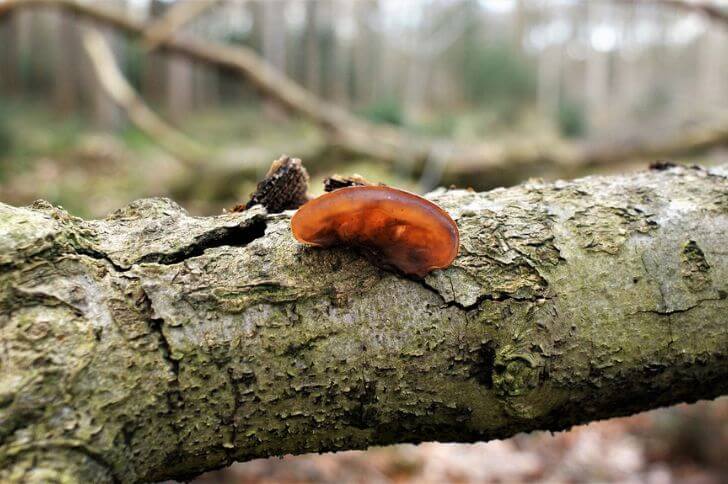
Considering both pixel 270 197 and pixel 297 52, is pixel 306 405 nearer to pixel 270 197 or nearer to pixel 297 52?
pixel 270 197

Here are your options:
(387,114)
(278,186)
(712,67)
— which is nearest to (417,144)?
(387,114)

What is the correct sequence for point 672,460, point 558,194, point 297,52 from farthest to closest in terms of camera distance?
point 297,52 → point 672,460 → point 558,194

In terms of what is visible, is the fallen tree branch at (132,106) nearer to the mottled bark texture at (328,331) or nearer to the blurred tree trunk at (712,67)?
the mottled bark texture at (328,331)

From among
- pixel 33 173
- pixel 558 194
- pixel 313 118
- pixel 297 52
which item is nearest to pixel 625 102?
pixel 297 52

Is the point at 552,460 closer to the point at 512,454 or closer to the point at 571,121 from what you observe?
the point at 512,454

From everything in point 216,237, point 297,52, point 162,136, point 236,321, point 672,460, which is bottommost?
point 672,460

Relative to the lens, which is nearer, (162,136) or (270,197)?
(270,197)

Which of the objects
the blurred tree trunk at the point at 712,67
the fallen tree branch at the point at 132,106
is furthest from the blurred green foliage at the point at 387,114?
the blurred tree trunk at the point at 712,67

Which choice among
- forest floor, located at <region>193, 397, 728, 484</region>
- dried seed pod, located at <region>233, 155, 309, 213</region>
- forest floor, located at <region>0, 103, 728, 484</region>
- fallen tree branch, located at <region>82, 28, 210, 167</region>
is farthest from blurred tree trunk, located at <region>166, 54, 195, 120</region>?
dried seed pod, located at <region>233, 155, 309, 213</region>
